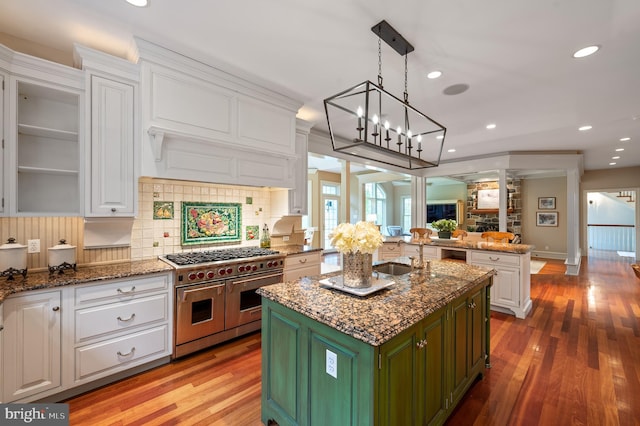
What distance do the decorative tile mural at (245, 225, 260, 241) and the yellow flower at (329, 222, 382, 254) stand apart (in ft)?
7.28

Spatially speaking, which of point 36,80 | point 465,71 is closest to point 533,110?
point 465,71

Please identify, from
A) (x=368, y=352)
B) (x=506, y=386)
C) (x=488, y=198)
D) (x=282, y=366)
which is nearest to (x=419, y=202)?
(x=488, y=198)

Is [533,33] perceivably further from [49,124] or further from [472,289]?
[49,124]

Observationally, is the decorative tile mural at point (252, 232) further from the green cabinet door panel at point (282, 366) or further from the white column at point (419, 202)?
the white column at point (419, 202)

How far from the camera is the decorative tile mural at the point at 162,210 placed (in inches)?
115

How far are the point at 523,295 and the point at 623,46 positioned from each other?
9.38 ft

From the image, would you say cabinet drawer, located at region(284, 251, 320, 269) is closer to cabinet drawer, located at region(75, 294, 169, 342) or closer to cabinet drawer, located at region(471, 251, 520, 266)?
cabinet drawer, located at region(75, 294, 169, 342)

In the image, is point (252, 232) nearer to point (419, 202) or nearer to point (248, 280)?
point (248, 280)

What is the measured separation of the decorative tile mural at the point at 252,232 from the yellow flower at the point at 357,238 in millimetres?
2219

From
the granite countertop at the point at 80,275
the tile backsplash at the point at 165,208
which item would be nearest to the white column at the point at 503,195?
the tile backsplash at the point at 165,208

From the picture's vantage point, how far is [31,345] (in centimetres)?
189

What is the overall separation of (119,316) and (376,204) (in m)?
9.51

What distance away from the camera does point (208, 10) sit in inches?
73.1

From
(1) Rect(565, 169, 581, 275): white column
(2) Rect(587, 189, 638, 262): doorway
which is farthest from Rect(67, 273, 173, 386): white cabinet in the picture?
(2) Rect(587, 189, 638, 262): doorway
